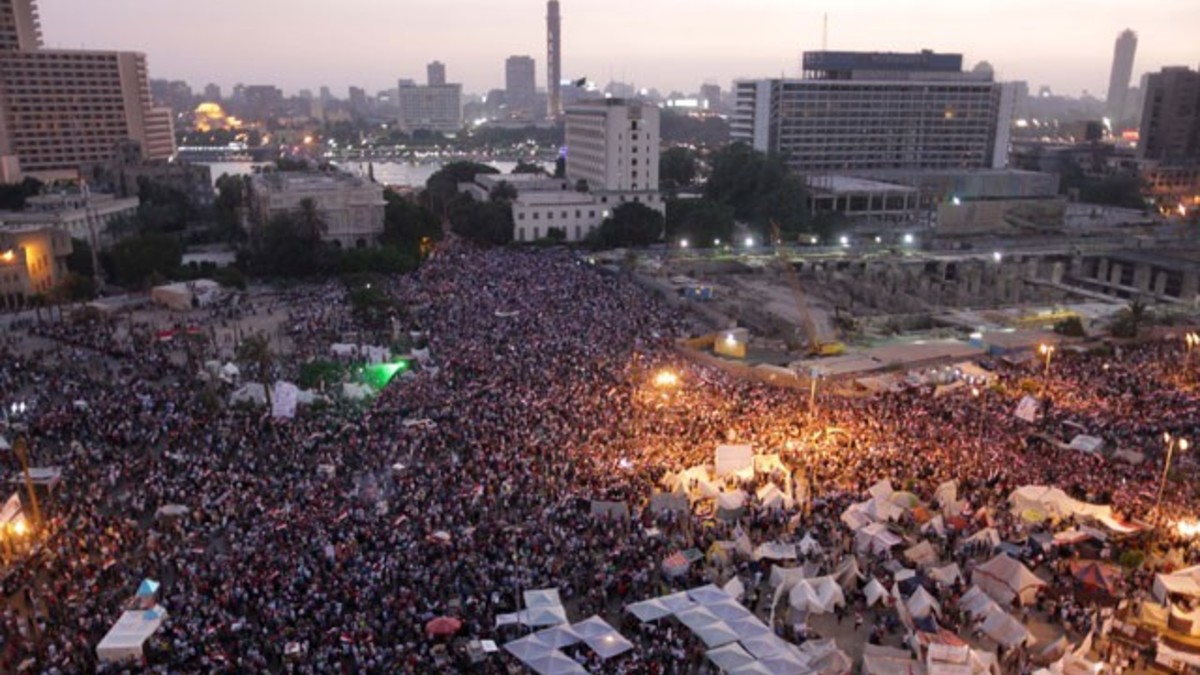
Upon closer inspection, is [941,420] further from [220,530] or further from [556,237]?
[556,237]

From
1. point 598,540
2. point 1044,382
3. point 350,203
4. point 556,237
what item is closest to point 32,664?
point 598,540

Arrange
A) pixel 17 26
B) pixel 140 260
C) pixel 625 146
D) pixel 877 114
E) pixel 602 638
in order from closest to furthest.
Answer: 1. pixel 602 638
2. pixel 140 260
3. pixel 625 146
4. pixel 17 26
5. pixel 877 114

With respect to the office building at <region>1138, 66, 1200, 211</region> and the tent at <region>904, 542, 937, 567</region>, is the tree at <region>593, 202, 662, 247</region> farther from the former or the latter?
the office building at <region>1138, 66, 1200, 211</region>

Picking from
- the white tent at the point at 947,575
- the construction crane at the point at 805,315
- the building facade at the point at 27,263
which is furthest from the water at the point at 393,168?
the white tent at the point at 947,575

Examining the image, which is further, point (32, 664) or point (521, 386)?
point (521, 386)

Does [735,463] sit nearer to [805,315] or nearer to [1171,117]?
[805,315]

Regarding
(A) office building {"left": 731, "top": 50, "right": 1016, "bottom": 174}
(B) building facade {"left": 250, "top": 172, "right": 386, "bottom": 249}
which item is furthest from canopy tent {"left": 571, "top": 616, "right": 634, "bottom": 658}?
(A) office building {"left": 731, "top": 50, "right": 1016, "bottom": 174}

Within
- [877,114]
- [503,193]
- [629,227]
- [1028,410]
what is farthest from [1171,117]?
[1028,410]
